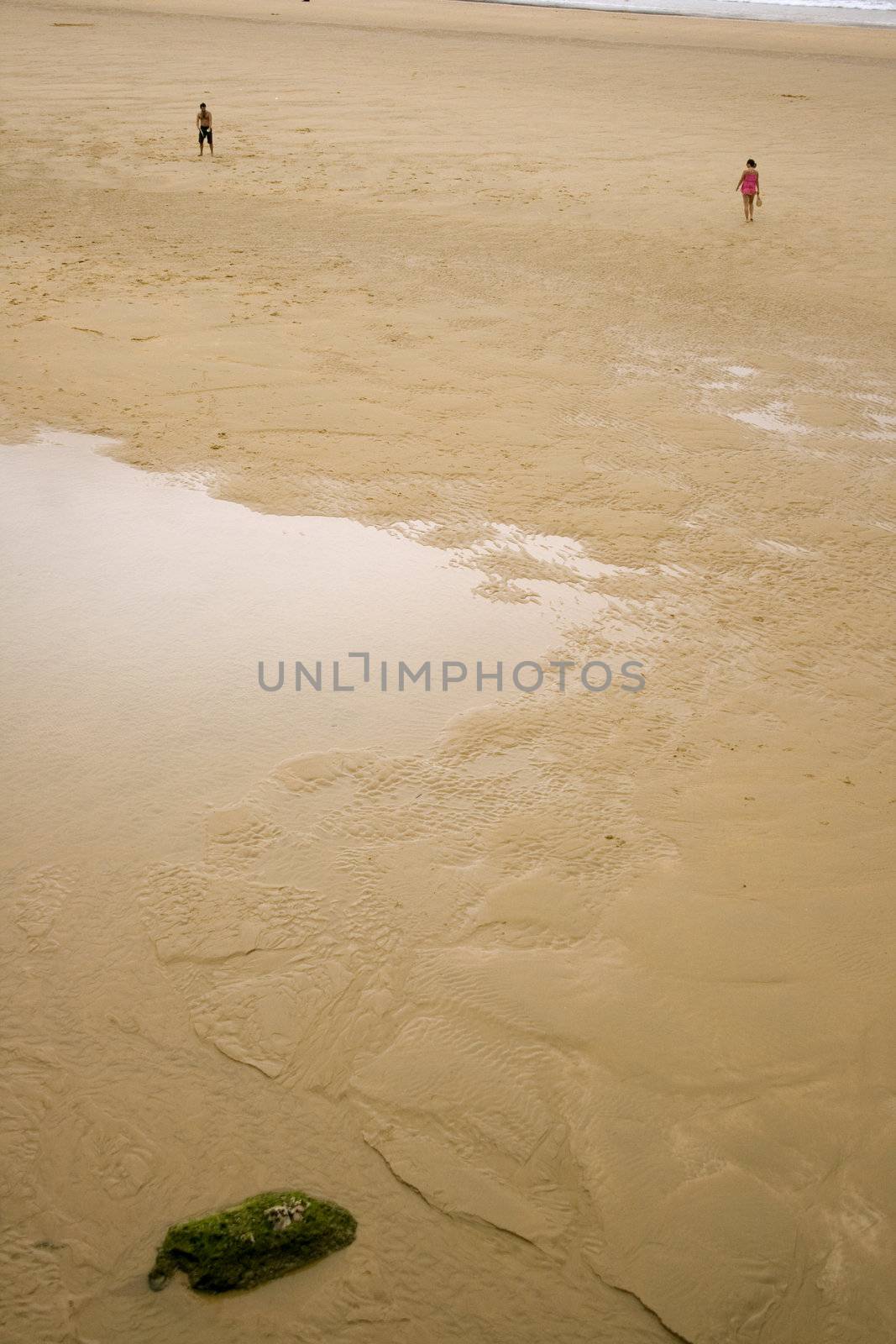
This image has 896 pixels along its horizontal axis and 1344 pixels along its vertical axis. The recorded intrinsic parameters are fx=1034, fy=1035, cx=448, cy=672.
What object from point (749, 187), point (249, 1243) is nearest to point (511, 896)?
point (249, 1243)

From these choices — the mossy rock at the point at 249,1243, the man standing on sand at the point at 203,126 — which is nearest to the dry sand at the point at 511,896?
the mossy rock at the point at 249,1243

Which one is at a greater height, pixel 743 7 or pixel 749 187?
pixel 743 7

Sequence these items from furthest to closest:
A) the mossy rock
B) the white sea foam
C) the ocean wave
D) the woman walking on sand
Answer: the ocean wave
the white sea foam
the woman walking on sand
the mossy rock

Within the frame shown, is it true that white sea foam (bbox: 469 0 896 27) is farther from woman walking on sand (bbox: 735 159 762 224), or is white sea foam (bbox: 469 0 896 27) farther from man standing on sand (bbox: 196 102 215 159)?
woman walking on sand (bbox: 735 159 762 224)

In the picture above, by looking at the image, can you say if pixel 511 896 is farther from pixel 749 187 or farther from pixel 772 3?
pixel 772 3

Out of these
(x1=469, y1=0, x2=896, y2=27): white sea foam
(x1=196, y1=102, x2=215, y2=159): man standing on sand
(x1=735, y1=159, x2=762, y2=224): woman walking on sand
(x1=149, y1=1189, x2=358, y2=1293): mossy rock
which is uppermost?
(x1=469, y1=0, x2=896, y2=27): white sea foam

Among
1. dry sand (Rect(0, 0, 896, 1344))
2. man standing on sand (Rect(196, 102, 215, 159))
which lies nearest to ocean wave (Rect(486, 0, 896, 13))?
man standing on sand (Rect(196, 102, 215, 159))

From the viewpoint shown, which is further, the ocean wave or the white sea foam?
the ocean wave
